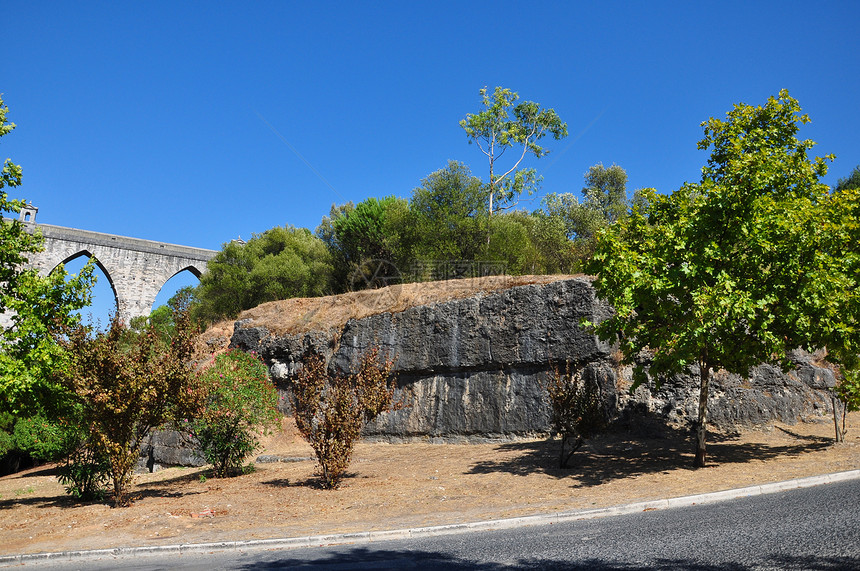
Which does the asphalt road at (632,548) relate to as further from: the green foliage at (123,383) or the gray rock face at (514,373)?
the gray rock face at (514,373)

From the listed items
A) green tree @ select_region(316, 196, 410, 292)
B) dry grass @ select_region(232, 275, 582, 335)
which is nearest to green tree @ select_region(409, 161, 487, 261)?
green tree @ select_region(316, 196, 410, 292)

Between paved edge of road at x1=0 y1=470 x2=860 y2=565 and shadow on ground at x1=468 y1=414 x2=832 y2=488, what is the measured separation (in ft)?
8.55

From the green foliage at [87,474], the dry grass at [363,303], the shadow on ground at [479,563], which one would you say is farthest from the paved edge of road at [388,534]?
the dry grass at [363,303]

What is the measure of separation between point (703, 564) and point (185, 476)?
15086mm

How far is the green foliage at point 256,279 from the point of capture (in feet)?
125

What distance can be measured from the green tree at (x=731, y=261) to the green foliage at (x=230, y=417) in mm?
9446

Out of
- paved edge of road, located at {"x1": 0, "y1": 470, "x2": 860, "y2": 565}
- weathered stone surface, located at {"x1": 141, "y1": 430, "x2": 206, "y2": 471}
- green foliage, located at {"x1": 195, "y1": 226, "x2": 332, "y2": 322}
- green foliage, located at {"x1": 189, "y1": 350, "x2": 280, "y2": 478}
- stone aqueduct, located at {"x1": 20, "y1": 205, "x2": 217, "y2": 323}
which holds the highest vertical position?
stone aqueduct, located at {"x1": 20, "y1": 205, "x2": 217, "y2": 323}

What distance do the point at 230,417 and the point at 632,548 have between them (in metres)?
11.5

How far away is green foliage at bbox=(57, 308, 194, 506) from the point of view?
10977mm

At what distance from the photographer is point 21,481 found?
21.6 meters

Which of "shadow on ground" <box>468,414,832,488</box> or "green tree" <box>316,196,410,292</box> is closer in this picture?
"shadow on ground" <box>468,414,832,488</box>

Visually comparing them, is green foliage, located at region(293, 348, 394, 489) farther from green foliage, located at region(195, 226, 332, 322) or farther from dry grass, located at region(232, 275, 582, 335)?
green foliage, located at region(195, 226, 332, 322)

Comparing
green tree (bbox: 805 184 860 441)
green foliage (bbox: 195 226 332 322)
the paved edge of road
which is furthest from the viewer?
green foliage (bbox: 195 226 332 322)

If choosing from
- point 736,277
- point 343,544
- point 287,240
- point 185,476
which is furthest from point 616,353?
point 287,240
